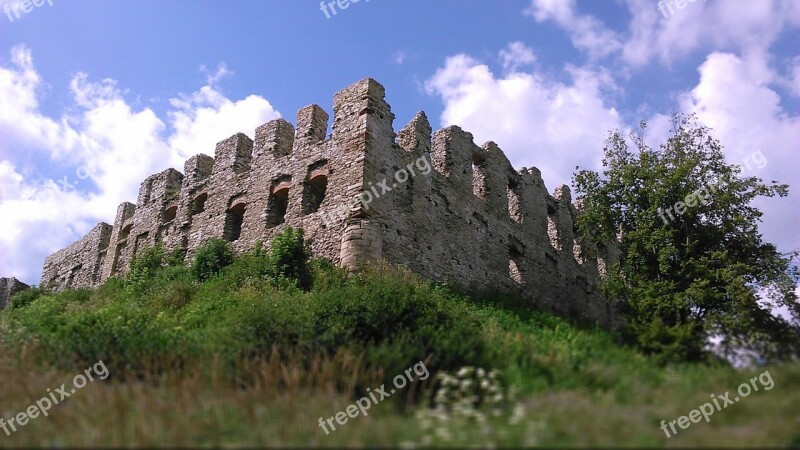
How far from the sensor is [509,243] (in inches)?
777

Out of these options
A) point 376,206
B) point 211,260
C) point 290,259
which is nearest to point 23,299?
point 211,260

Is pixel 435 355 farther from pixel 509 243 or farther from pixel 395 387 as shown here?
pixel 509 243

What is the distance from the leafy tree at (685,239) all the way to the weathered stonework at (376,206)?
2.77 metres

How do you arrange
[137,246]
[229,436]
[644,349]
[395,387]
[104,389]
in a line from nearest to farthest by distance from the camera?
[229,436] < [104,389] < [395,387] < [644,349] < [137,246]

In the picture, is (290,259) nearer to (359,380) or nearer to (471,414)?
(359,380)

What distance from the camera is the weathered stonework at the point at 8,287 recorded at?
24406 millimetres

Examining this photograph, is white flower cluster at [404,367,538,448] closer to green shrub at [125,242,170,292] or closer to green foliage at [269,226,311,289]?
green foliage at [269,226,311,289]

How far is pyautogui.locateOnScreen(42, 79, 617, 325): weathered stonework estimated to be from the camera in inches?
621

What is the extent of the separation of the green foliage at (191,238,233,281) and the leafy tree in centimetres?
994

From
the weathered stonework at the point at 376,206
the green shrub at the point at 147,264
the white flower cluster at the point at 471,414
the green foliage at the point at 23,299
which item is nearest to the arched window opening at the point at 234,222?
the weathered stonework at the point at 376,206

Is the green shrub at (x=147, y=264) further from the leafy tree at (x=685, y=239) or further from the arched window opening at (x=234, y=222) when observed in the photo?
the leafy tree at (x=685, y=239)

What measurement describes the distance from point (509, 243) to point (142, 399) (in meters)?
14.2

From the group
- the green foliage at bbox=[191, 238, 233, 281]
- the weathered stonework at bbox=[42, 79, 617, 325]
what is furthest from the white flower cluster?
the green foliage at bbox=[191, 238, 233, 281]

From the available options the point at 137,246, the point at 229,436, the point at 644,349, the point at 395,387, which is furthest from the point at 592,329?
the point at 137,246
